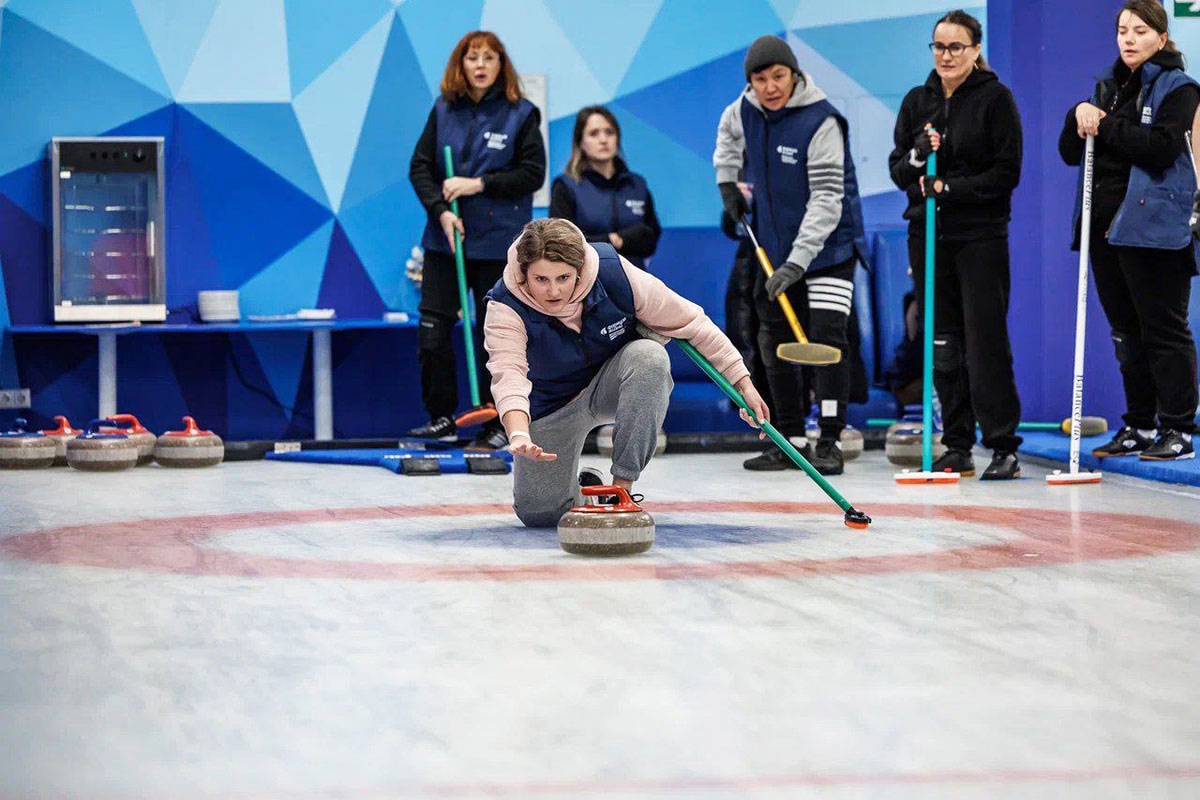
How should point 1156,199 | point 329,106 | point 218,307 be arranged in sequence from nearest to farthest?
point 1156,199, point 218,307, point 329,106

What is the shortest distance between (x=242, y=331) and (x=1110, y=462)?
4455 millimetres

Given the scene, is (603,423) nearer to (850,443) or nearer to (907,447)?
(907,447)

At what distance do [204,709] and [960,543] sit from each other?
214 centimetres

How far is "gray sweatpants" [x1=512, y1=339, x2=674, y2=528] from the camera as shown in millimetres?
3926

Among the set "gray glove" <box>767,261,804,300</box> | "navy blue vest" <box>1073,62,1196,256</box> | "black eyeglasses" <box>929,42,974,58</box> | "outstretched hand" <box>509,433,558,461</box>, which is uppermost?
"black eyeglasses" <box>929,42,974,58</box>

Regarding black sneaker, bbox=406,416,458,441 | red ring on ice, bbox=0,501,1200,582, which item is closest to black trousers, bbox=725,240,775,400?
black sneaker, bbox=406,416,458,441

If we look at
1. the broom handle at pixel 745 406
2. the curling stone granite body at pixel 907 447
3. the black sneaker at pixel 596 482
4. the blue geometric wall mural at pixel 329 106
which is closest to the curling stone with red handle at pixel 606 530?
the black sneaker at pixel 596 482

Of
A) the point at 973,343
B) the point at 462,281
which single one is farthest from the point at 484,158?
the point at 973,343

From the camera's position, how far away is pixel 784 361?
608 cm

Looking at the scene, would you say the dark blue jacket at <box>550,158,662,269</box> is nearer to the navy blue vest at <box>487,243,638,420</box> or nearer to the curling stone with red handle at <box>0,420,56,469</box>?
the curling stone with red handle at <box>0,420,56,469</box>

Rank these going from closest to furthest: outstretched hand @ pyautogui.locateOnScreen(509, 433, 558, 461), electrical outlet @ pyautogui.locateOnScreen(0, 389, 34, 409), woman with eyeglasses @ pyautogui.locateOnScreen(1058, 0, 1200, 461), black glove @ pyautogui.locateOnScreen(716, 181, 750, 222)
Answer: outstretched hand @ pyautogui.locateOnScreen(509, 433, 558, 461), woman with eyeglasses @ pyautogui.locateOnScreen(1058, 0, 1200, 461), black glove @ pyautogui.locateOnScreen(716, 181, 750, 222), electrical outlet @ pyautogui.locateOnScreen(0, 389, 34, 409)

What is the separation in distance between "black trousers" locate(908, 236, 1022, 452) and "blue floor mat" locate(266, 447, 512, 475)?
1.79 metres

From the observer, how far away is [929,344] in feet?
18.2

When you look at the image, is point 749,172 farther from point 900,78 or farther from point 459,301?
point 900,78
